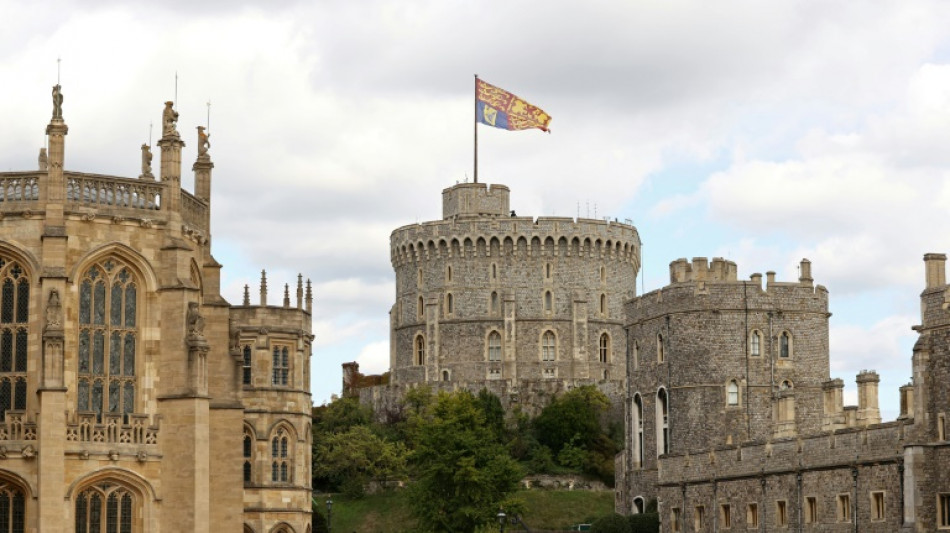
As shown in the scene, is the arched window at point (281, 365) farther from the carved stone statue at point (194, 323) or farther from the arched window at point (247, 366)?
the carved stone statue at point (194, 323)

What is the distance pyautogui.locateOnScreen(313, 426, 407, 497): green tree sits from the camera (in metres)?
114

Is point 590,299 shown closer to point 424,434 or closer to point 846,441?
point 424,434

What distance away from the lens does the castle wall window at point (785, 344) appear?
85.9 meters

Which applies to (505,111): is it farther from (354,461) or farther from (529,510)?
(529,510)

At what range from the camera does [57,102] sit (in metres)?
58.8

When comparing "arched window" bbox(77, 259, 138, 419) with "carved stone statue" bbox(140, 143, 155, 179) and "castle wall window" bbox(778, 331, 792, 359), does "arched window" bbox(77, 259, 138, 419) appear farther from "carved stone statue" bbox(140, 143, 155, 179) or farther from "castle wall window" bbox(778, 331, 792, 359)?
"castle wall window" bbox(778, 331, 792, 359)

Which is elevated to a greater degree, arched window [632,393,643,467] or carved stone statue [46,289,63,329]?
carved stone statue [46,289,63,329]

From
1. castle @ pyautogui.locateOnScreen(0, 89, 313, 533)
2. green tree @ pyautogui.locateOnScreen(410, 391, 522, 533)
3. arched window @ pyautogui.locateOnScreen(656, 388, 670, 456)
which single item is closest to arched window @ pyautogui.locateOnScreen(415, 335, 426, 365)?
green tree @ pyautogui.locateOnScreen(410, 391, 522, 533)

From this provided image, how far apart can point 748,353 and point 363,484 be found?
37207 millimetres

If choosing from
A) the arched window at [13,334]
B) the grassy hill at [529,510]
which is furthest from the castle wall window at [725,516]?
the arched window at [13,334]

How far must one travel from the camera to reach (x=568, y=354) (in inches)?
5285

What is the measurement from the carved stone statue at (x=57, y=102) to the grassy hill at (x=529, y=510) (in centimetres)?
5287

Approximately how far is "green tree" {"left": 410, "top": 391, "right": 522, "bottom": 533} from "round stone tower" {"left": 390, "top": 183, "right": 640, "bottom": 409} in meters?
40.9

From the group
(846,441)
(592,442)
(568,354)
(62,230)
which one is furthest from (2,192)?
(568,354)
